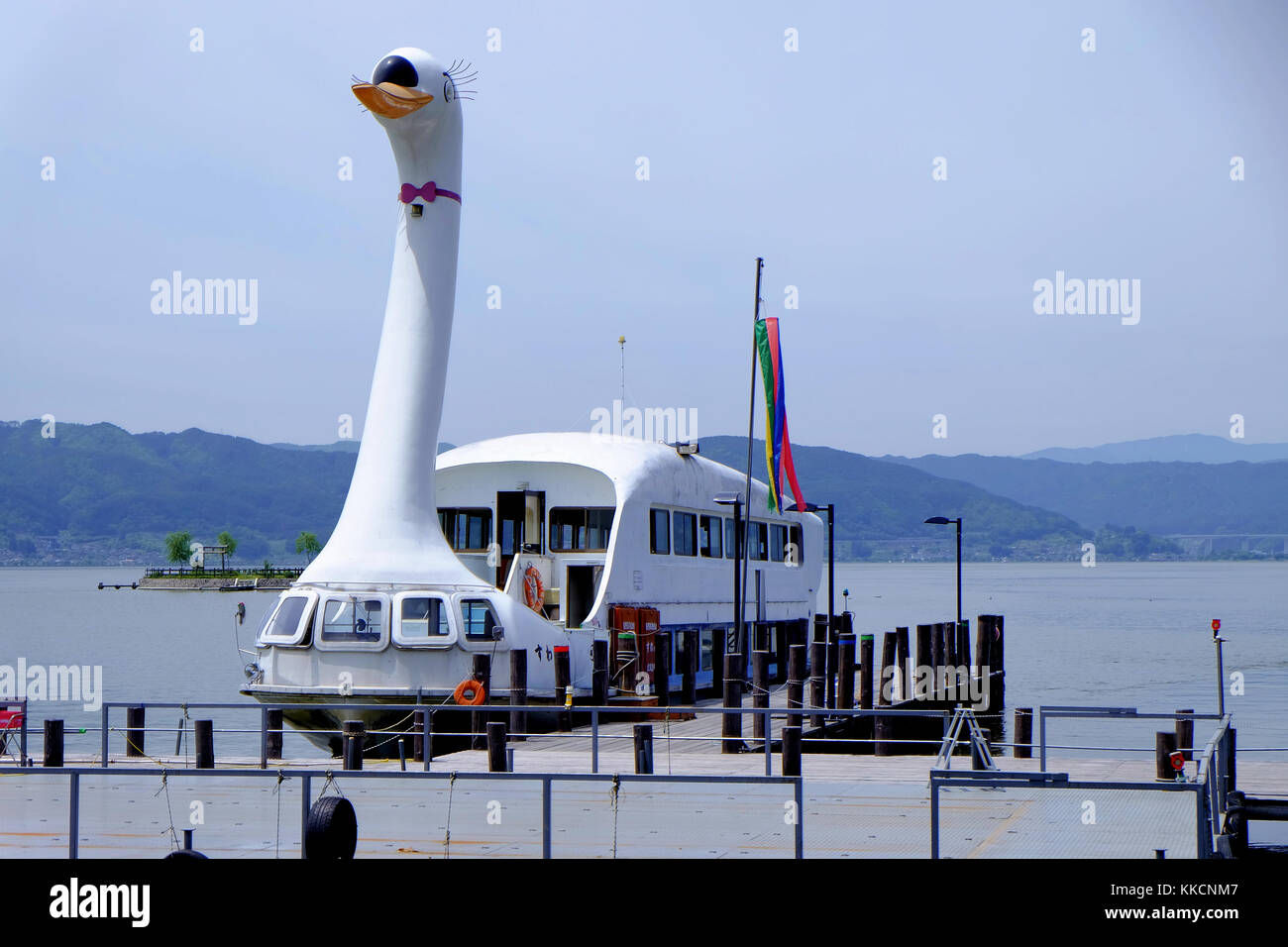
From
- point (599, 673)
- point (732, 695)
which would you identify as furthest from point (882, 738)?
point (599, 673)

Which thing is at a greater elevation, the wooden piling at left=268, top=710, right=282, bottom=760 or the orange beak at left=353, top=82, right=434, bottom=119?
the orange beak at left=353, top=82, right=434, bottom=119

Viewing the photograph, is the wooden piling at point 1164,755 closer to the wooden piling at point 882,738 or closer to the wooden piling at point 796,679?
the wooden piling at point 882,738

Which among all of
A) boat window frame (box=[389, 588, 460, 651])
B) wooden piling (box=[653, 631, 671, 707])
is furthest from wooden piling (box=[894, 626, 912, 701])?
boat window frame (box=[389, 588, 460, 651])

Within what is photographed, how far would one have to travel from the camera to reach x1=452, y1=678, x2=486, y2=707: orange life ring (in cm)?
2367

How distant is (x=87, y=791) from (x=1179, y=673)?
60.7 m

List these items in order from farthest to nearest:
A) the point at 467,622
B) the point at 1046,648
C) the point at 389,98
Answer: the point at 1046,648 → the point at 389,98 → the point at 467,622

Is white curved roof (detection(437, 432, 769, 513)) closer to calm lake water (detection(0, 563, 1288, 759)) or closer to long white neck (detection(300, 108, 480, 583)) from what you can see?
long white neck (detection(300, 108, 480, 583))

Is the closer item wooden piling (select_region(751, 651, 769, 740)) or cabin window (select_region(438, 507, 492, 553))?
wooden piling (select_region(751, 651, 769, 740))

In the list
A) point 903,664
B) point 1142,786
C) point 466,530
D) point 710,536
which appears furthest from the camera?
point 710,536

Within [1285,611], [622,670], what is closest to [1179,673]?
[622,670]

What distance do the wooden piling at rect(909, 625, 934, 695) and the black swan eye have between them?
1754 cm

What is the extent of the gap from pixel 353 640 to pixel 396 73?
964cm

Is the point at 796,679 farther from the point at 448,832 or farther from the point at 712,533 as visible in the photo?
the point at 448,832

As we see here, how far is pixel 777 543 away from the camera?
42344 millimetres
